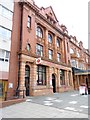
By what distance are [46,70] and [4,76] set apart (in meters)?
8.06

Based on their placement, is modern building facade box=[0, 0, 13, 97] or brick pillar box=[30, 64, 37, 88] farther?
brick pillar box=[30, 64, 37, 88]

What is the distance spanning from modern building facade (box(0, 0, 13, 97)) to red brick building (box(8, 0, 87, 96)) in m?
0.58

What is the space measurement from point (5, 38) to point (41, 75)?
25.6ft

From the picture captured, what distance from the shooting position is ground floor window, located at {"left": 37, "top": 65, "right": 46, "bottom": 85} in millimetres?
18956

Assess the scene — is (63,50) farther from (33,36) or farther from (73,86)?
(33,36)

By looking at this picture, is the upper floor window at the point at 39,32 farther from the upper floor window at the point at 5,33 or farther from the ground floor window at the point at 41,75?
the upper floor window at the point at 5,33

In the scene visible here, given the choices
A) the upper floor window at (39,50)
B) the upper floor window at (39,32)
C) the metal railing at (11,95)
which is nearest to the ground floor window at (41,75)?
the upper floor window at (39,50)

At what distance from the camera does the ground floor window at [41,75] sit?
746 inches

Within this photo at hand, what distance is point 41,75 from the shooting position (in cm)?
1961

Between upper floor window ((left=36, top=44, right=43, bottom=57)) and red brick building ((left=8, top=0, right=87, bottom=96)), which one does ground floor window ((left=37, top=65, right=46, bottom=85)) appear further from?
upper floor window ((left=36, top=44, right=43, bottom=57))

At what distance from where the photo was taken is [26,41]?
17.1 m

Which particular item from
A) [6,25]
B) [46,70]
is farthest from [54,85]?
[6,25]

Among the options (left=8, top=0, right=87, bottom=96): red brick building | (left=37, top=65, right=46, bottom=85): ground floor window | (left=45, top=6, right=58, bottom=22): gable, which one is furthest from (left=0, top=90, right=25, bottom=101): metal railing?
(left=45, top=6, right=58, bottom=22): gable

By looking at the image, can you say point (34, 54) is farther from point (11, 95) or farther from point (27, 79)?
point (11, 95)
